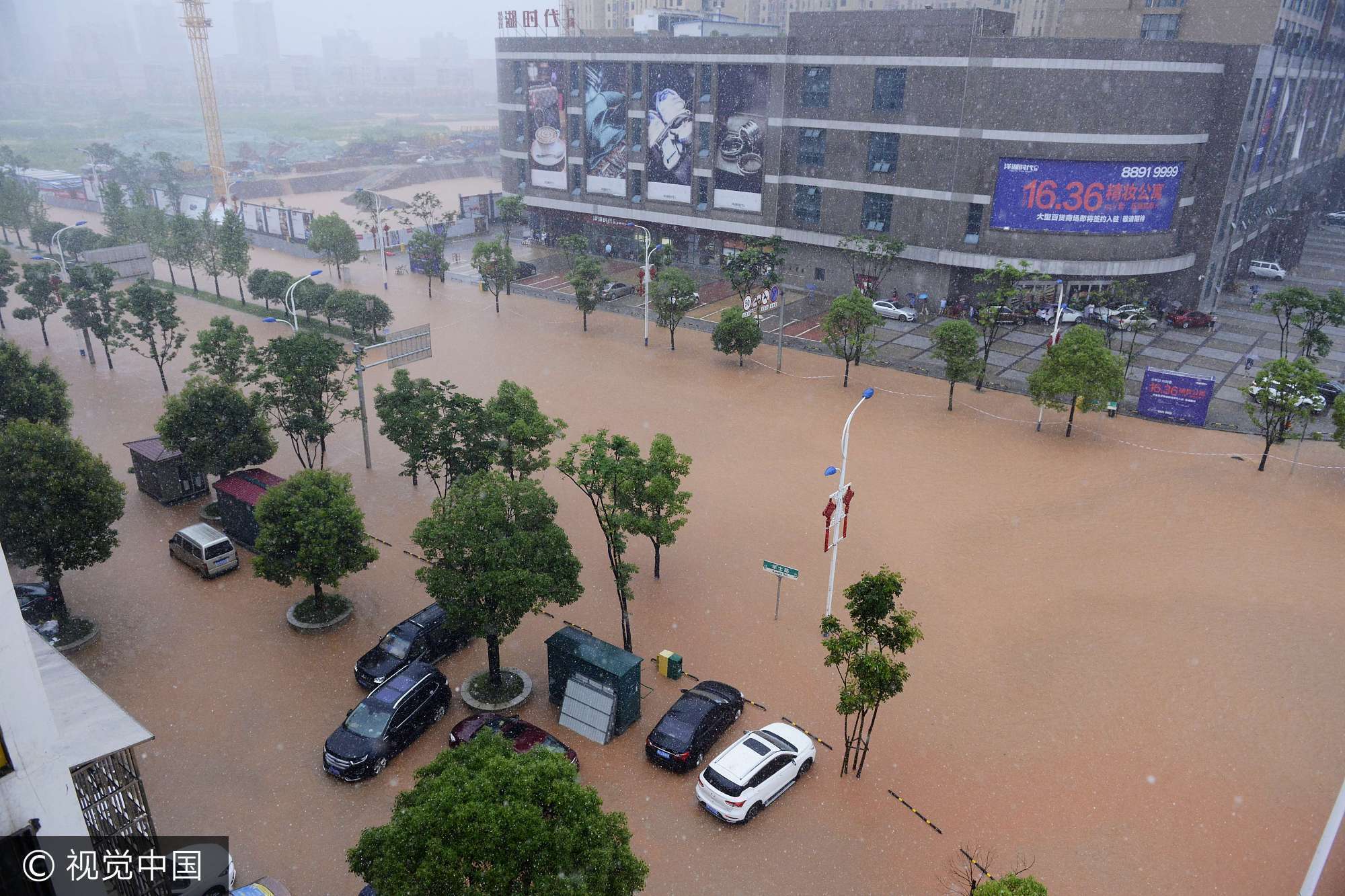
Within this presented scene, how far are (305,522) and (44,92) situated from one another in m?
209

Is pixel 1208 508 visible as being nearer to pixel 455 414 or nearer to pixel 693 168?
pixel 455 414

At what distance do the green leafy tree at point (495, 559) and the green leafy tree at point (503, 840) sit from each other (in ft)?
16.3

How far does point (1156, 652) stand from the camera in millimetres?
16781

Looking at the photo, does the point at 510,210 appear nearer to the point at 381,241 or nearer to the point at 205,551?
the point at 381,241

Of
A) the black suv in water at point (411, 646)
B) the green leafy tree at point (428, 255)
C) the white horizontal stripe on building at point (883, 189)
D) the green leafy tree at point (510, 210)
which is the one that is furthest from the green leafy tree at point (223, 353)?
the white horizontal stripe on building at point (883, 189)

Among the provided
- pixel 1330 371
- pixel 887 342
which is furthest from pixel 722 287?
pixel 1330 371

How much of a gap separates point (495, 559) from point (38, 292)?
94.8ft

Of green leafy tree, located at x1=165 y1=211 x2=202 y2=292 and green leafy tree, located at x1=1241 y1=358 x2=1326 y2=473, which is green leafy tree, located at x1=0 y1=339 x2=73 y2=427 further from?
green leafy tree, located at x1=1241 y1=358 x2=1326 y2=473

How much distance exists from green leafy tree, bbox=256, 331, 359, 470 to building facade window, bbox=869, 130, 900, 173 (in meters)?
26.9

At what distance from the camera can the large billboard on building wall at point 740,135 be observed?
140 ft

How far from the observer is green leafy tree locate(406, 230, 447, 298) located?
42375mm

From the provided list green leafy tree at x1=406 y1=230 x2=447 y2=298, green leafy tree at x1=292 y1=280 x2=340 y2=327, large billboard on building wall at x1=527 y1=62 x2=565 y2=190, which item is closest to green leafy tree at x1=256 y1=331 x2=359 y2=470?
green leafy tree at x1=292 y1=280 x2=340 y2=327

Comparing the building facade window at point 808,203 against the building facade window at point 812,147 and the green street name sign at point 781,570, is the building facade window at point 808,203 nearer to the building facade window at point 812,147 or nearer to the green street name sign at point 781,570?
the building facade window at point 812,147

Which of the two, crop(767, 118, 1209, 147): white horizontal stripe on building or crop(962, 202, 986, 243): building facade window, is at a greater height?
crop(767, 118, 1209, 147): white horizontal stripe on building
